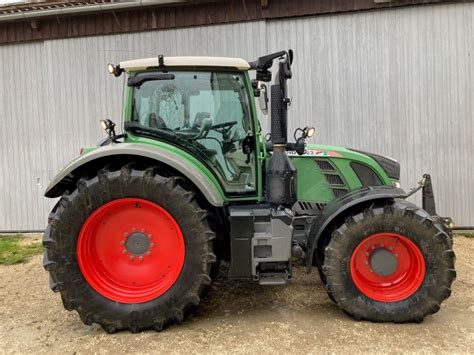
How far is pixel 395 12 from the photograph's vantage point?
6855 millimetres

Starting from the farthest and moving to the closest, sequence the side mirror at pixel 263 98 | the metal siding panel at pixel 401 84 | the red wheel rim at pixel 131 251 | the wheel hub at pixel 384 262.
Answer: the metal siding panel at pixel 401 84 → the side mirror at pixel 263 98 → the wheel hub at pixel 384 262 → the red wheel rim at pixel 131 251

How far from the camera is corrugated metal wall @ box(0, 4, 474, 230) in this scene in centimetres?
686

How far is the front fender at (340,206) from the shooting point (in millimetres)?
3662

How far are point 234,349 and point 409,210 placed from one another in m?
1.79

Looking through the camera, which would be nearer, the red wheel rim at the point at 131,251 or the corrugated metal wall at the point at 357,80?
the red wheel rim at the point at 131,251

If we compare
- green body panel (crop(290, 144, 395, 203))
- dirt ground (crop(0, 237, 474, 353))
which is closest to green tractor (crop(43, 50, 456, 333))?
dirt ground (crop(0, 237, 474, 353))

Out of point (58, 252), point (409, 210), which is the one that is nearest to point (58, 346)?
point (58, 252)

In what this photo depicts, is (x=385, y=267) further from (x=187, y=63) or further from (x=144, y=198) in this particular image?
(x=187, y=63)

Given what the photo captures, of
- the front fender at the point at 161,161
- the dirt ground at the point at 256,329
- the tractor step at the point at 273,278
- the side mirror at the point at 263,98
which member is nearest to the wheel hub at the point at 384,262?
the dirt ground at the point at 256,329

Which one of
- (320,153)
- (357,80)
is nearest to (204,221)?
(320,153)

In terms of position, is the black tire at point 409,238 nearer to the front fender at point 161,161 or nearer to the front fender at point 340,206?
the front fender at point 340,206

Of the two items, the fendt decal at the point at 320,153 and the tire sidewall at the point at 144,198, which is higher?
the fendt decal at the point at 320,153

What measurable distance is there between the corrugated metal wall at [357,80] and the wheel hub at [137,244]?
13.9ft

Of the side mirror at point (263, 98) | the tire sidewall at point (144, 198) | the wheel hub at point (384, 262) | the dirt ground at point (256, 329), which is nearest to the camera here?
the dirt ground at point (256, 329)
